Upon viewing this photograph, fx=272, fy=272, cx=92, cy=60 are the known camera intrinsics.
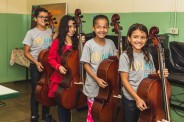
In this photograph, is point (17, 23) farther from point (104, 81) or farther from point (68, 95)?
point (104, 81)

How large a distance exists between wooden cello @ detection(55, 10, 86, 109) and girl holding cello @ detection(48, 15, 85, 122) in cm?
11

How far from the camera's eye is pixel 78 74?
2750mm

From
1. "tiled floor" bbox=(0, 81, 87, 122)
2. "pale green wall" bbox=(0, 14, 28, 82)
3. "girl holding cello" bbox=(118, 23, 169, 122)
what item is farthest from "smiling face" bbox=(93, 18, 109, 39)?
"pale green wall" bbox=(0, 14, 28, 82)

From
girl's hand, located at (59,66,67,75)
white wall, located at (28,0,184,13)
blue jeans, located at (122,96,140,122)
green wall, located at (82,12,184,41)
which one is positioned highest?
white wall, located at (28,0,184,13)

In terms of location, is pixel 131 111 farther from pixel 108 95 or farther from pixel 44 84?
pixel 44 84

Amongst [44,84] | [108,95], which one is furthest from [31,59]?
[108,95]

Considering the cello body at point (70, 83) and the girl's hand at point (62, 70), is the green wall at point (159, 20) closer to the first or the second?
the cello body at point (70, 83)

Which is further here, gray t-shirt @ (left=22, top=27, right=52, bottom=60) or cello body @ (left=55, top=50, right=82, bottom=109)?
gray t-shirt @ (left=22, top=27, right=52, bottom=60)

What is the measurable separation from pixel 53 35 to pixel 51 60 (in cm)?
49

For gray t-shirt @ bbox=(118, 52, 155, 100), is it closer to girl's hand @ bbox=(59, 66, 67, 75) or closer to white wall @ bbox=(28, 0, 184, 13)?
girl's hand @ bbox=(59, 66, 67, 75)

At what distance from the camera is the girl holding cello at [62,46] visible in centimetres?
284

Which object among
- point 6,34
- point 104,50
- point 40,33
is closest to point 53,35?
point 40,33

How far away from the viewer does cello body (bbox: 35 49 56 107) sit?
3.08 m

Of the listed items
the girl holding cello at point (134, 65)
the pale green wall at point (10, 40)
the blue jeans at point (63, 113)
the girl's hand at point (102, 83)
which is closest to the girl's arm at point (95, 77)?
the girl's hand at point (102, 83)
